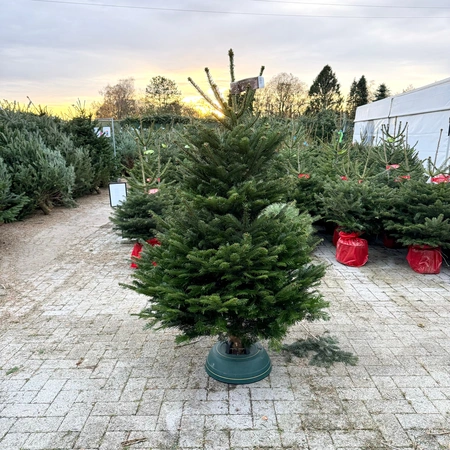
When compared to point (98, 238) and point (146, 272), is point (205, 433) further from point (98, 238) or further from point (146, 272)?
point (98, 238)

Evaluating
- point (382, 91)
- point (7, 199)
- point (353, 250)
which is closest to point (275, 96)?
point (382, 91)

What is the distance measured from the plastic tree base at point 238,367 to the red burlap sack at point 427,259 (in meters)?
3.92

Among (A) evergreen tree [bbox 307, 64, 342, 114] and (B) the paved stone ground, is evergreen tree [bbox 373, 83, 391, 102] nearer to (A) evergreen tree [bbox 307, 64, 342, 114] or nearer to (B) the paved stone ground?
(A) evergreen tree [bbox 307, 64, 342, 114]

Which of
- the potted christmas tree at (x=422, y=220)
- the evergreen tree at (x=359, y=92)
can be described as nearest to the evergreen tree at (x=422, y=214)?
the potted christmas tree at (x=422, y=220)

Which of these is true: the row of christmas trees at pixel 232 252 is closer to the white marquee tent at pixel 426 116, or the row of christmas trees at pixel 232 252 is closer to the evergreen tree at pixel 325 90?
the white marquee tent at pixel 426 116

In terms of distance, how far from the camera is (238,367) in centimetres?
307

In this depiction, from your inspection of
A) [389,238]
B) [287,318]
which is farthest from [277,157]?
[389,238]

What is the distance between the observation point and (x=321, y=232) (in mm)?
8305

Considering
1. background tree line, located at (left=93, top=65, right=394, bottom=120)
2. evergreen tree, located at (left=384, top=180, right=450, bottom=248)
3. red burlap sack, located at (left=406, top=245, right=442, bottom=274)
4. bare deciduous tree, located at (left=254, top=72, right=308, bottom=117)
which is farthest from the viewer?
background tree line, located at (left=93, top=65, right=394, bottom=120)

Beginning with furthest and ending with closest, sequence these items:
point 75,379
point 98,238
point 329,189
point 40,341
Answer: point 98,238 < point 329,189 < point 40,341 < point 75,379

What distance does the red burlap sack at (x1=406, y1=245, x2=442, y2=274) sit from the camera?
5.86 metres

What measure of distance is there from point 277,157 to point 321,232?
567cm

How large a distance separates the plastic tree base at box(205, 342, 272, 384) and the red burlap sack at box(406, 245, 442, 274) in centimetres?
392

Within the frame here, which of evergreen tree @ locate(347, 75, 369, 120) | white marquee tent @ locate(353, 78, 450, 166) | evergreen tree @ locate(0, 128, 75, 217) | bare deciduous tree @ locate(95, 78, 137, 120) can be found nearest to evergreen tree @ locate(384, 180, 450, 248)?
white marquee tent @ locate(353, 78, 450, 166)
